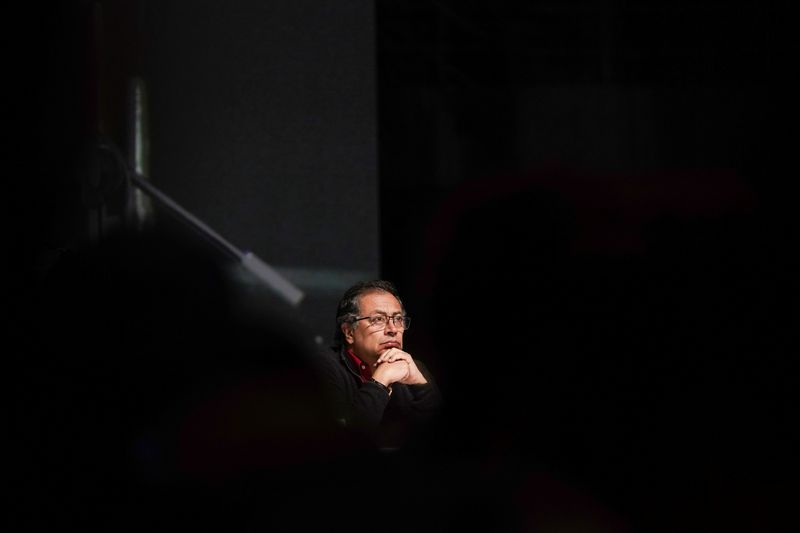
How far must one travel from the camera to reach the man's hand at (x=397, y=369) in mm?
1828

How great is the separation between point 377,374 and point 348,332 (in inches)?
7.0

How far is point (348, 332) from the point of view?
6.48ft

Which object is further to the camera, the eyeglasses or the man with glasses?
the eyeglasses

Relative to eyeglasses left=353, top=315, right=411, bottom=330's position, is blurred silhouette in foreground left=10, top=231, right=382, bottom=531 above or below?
below

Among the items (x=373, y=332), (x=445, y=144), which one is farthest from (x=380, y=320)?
(x=445, y=144)

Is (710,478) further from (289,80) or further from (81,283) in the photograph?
(289,80)

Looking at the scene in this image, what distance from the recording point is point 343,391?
1882mm

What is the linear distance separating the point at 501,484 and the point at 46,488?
0.56m

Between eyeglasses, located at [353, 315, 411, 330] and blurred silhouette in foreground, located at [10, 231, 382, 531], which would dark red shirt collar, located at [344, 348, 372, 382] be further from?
blurred silhouette in foreground, located at [10, 231, 382, 531]

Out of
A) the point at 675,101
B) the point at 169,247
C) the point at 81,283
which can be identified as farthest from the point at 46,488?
the point at 675,101

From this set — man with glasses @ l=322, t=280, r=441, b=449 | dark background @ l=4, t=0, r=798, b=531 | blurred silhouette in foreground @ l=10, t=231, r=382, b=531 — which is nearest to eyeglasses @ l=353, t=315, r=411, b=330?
man with glasses @ l=322, t=280, r=441, b=449

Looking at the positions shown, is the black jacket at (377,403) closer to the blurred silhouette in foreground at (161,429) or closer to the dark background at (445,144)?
the dark background at (445,144)

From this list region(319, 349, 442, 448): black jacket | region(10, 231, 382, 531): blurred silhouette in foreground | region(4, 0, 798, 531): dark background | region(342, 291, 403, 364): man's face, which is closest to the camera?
region(10, 231, 382, 531): blurred silhouette in foreground

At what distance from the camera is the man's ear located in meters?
1.97
